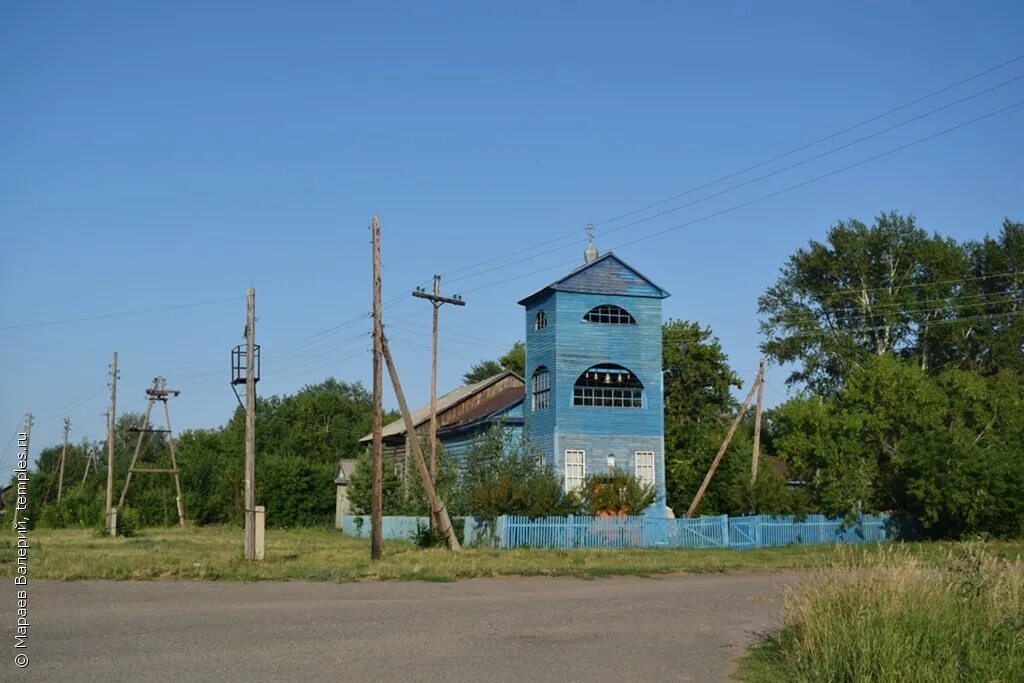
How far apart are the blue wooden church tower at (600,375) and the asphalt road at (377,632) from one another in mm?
17723

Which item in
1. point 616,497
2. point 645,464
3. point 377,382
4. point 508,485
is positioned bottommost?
point 616,497

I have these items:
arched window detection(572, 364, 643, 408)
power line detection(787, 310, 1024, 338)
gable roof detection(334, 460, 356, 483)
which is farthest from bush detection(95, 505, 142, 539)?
power line detection(787, 310, 1024, 338)

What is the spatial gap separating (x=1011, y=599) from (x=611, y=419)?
28938 millimetres

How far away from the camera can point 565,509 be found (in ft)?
114

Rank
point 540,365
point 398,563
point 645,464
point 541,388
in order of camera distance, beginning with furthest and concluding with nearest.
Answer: point 541,388 < point 540,365 < point 645,464 < point 398,563

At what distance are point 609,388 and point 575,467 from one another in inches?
137

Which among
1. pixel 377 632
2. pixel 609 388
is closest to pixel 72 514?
pixel 609 388

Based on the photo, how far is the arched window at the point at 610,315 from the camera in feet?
132

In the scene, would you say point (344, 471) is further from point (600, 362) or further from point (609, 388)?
point (600, 362)

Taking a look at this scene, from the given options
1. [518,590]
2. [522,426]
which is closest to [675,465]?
[522,426]

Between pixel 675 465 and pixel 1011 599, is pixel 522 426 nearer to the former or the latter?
pixel 675 465

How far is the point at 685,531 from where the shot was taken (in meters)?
36.0

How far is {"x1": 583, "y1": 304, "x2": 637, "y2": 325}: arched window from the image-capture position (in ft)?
132

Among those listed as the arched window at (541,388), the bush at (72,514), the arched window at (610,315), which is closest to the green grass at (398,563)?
the arched window at (541,388)
